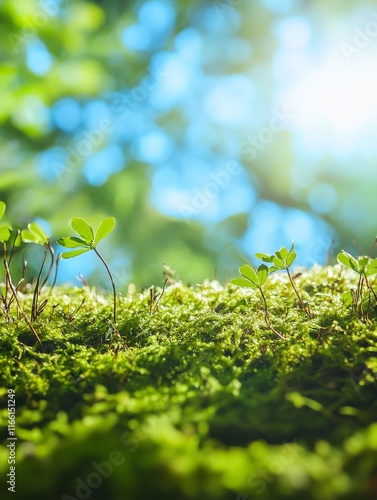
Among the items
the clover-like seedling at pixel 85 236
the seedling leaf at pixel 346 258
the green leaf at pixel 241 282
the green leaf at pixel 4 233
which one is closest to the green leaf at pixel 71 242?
the clover-like seedling at pixel 85 236

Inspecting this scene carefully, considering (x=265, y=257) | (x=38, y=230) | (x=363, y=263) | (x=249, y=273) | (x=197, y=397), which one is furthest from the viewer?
(x=38, y=230)

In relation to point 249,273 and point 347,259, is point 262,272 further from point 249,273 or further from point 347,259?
point 347,259

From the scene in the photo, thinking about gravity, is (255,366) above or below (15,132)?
below

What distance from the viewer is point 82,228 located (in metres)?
1.66

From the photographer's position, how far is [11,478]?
81 cm

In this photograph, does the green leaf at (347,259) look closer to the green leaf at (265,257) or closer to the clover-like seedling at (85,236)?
the green leaf at (265,257)

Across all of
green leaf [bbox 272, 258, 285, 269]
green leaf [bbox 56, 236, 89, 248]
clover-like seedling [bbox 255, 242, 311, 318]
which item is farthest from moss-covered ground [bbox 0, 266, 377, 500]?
green leaf [bbox 56, 236, 89, 248]

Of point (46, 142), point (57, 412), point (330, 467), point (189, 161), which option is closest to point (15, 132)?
point (46, 142)

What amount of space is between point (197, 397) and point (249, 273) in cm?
59

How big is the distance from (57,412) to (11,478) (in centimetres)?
36

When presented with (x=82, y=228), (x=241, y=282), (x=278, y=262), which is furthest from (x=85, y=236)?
(x=278, y=262)

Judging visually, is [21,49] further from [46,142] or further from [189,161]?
[189,161]

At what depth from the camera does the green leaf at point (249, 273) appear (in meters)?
1.56

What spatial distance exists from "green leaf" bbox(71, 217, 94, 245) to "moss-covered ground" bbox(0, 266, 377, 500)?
0.35m
